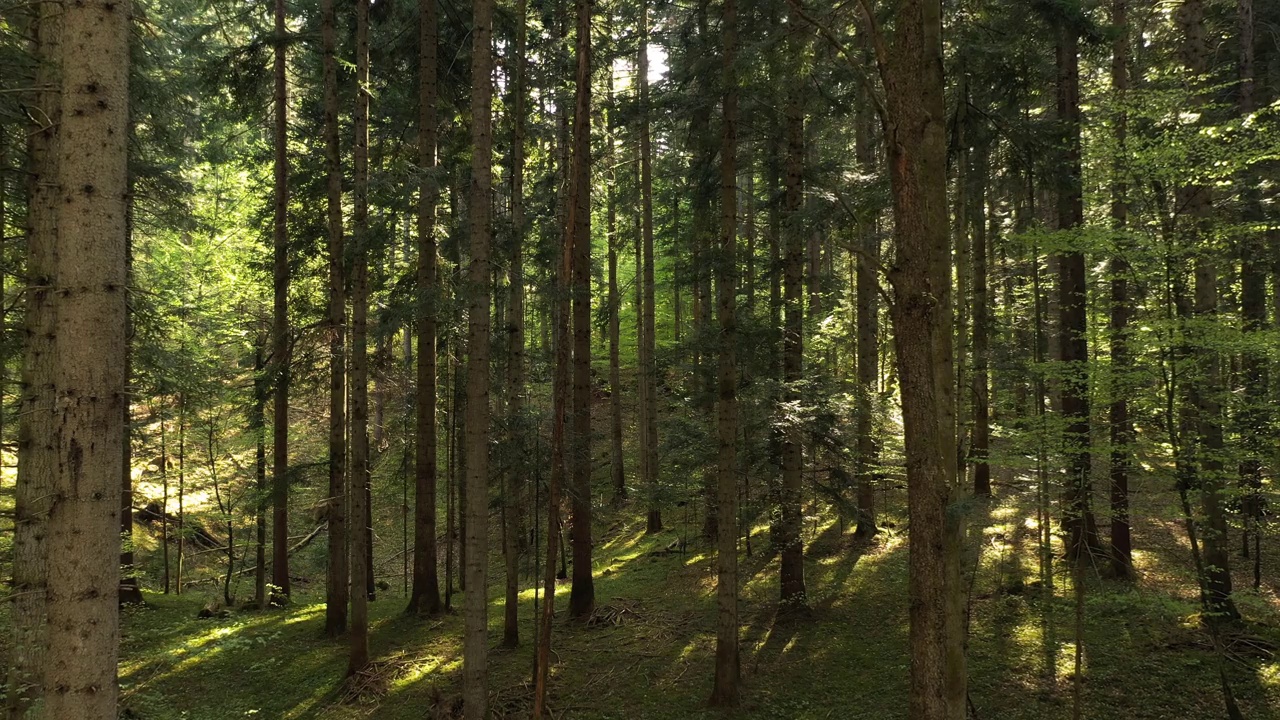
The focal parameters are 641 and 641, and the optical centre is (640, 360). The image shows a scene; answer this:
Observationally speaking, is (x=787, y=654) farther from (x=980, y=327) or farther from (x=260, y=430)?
(x=260, y=430)

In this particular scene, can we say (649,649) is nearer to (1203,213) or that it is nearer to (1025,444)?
(1025,444)

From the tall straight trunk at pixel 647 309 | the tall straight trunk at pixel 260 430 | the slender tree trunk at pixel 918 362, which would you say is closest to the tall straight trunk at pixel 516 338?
the tall straight trunk at pixel 260 430

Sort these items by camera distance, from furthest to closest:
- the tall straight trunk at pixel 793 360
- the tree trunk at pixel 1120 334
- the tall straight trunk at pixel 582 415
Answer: the tall straight trunk at pixel 582 415, the tall straight trunk at pixel 793 360, the tree trunk at pixel 1120 334

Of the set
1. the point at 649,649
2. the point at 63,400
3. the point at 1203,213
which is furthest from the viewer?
the point at 649,649

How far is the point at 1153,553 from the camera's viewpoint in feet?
47.1

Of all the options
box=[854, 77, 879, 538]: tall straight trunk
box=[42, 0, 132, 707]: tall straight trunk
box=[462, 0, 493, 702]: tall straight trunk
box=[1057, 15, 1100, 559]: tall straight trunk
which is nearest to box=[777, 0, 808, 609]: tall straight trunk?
box=[854, 77, 879, 538]: tall straight trunk

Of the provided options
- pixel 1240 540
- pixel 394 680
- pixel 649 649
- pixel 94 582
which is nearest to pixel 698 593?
pixel 649 649

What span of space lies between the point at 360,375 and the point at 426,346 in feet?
7.05

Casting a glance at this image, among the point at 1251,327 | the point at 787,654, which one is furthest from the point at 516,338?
the point at 1251,327

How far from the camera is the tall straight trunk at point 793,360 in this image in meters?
11.3

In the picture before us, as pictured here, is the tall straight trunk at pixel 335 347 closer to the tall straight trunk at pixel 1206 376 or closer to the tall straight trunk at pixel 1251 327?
the tall straight trunk at pixel 1206 376

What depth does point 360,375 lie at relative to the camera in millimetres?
10445

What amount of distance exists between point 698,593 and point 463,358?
731 cm

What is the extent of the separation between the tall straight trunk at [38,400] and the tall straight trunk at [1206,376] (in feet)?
35.8
